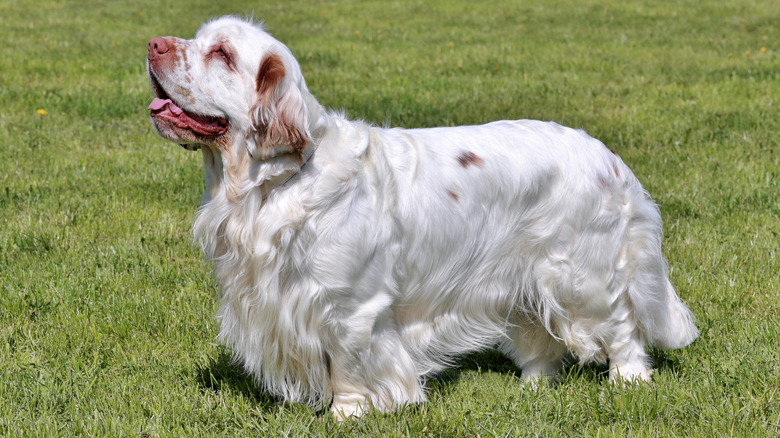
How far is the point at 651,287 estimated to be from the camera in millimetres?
3324

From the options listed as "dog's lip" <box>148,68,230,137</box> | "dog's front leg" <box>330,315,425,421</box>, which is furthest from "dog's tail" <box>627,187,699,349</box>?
"dog's lip" <box>148,68,230,137</box>

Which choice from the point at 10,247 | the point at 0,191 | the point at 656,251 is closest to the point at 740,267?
the point at 656,251

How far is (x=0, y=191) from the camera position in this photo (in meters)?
5.35

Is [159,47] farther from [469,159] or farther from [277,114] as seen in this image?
[469,159]

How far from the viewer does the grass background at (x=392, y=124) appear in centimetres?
307

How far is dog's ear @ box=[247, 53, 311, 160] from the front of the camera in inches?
104

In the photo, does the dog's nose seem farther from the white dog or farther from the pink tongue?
the pink tongue

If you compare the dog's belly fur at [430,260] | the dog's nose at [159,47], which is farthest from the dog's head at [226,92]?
the dog's belly fur at [430,260]

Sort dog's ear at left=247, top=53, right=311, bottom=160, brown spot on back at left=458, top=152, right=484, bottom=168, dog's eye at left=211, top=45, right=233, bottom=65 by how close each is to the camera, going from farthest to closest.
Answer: brown spot on back at left=458, top=152, right=484, bottom=168, dog's eye at left=211, top=45, right=233, bottom=65, dog's ear at left=247, top=53, right=311, bottom=160

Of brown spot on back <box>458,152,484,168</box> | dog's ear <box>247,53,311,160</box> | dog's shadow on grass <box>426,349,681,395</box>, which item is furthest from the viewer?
dog's shadow on grass <box>426,349,681,395</box>

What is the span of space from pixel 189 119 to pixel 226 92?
0.16 metres

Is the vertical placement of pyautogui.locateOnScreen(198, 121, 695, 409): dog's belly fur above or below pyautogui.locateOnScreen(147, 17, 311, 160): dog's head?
below

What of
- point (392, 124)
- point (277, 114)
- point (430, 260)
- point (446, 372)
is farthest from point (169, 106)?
point (392, 124)

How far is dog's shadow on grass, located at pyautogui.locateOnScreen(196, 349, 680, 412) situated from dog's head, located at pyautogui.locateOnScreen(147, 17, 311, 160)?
42.4 inches
